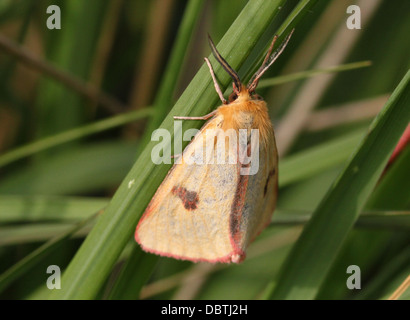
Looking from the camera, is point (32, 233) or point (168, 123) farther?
point (32, 233)

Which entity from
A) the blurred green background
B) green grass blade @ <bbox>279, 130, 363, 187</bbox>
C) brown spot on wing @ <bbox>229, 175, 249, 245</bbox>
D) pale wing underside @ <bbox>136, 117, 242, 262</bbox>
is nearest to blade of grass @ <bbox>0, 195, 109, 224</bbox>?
the blurred green background

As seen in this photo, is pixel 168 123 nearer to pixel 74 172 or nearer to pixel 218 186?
pixel 218 186

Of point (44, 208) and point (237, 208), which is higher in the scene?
point (44, 208)

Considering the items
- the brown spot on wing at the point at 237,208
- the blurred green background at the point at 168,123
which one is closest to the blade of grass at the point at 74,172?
the blurred green background at the point at 168,123

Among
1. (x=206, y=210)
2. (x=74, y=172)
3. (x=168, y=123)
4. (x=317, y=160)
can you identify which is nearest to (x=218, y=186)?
(x=206, y=210)
